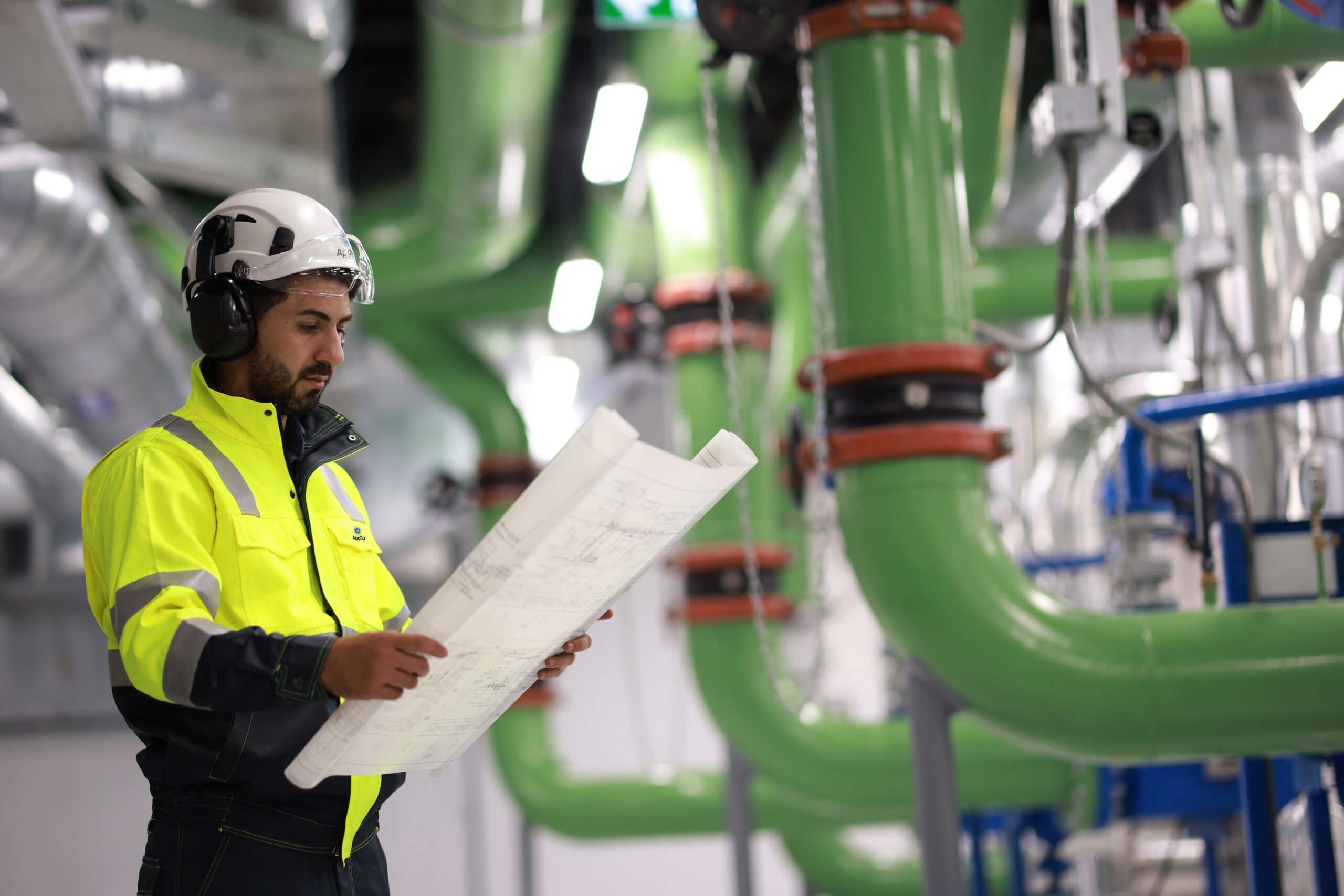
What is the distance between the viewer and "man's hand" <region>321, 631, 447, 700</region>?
0.99 meters

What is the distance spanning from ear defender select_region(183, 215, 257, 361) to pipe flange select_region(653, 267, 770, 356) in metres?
2.47

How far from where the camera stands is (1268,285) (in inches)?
114

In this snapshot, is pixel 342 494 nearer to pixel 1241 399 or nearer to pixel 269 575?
pixel 269 575

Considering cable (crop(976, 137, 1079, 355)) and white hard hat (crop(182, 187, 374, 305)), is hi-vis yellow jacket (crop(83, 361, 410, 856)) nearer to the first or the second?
white hard hat (crop(182, 187, 374, 305))

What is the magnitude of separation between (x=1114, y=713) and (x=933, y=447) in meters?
0.48

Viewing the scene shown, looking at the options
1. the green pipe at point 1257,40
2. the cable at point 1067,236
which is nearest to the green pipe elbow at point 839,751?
the cable at point 1067,236

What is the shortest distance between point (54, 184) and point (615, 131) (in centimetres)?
151

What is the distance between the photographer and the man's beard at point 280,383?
120 cm

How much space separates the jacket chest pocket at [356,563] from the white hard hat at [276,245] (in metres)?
0.24

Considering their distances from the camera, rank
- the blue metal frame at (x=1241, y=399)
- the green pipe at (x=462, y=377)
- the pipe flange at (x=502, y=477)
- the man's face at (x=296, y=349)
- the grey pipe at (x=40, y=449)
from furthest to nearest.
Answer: the pipe flange at (x=502, y=477) → the green pipe at (x=462, y=377) → the grey pipe at (x=40, y=449) → the blue metal frame at (x=1241, y=399) → the man's face at (x=296, y=349)

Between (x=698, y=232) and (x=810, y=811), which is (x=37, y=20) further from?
(x=810, y=811)

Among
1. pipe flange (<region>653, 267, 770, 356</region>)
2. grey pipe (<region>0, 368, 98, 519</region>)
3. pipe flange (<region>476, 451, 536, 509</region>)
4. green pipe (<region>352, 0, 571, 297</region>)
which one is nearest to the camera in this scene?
green pipe (<region>352, 0, 571, 297</region>)

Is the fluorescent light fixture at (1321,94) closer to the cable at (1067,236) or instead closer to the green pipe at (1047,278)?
the green pipe at (1047,278)

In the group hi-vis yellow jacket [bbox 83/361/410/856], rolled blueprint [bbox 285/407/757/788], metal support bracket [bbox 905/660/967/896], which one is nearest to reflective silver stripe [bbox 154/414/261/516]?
hi-vis yellow jacket [bbox 83/361/410/856]
